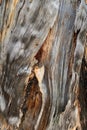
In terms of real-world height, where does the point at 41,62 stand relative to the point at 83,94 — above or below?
above

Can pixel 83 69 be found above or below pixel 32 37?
below

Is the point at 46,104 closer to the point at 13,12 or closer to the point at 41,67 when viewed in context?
the point at 41,67

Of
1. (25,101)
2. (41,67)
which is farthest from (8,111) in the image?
(41,67)

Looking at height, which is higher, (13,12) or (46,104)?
(13,12)

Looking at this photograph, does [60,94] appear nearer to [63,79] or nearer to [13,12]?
[63,79]

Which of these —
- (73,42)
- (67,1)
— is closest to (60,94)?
(73,42)

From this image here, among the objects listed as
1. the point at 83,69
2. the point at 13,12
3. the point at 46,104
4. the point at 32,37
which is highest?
the point at 13,12
